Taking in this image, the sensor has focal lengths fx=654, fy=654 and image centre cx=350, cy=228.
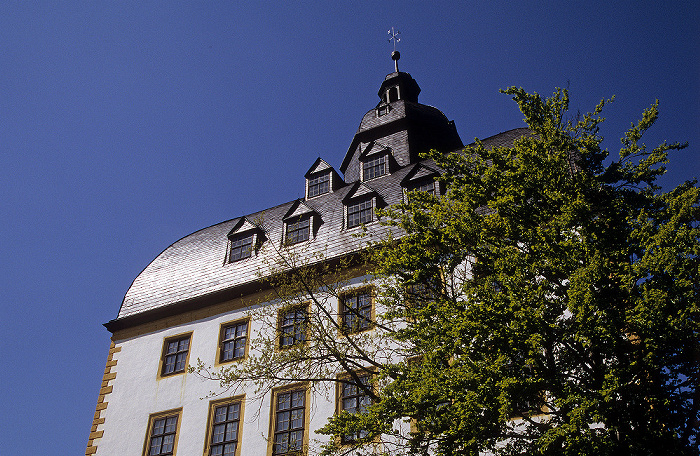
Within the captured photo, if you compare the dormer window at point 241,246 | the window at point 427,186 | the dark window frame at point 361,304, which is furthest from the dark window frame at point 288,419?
the window at point 427,186

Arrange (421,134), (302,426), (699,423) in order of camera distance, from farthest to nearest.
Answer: (421,134), (302,426), (699,423)

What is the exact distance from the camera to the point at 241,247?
2103 centimetres

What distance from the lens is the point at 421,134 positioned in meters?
24.8

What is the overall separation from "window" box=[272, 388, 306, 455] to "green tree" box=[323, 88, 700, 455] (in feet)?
15.4

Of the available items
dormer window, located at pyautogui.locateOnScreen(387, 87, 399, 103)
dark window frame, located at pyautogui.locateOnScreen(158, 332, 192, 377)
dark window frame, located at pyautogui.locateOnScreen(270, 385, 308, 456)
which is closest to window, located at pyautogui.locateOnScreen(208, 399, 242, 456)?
dark window frame, located at pyautogui.locateOnScreen(270, 385, 308, 456)

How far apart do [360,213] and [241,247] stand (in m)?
4.13

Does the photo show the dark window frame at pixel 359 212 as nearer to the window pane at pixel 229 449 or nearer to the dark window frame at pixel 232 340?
the dark window frame at pixel 232 340

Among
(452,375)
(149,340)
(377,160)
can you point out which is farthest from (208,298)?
(452,375)

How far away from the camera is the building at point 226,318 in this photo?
16.8 meters

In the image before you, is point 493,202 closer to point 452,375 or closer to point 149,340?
point 452,375

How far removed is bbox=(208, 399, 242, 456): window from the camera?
54.7 ft

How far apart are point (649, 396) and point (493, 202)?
154 inches

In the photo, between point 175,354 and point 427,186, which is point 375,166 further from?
point 175,354

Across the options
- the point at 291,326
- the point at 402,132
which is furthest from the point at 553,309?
the point at 402,132
